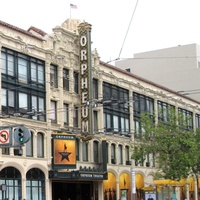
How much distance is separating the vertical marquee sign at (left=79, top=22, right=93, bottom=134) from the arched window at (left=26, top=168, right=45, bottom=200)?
6.86 metres

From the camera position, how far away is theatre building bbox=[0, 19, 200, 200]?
47.6 metres

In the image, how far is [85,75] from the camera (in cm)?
5484

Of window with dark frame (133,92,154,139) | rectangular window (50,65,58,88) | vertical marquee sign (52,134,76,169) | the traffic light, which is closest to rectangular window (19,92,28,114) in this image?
vertical marquee sign (52,134,76,169)

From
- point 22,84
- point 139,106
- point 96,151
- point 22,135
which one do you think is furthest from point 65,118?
point 22,135

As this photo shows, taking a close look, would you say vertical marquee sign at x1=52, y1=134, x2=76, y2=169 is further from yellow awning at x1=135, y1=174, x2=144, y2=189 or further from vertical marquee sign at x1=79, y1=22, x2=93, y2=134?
yellow awning at x1=135, y1=174, x2=144, y2=189

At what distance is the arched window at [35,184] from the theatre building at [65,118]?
0.09 meters

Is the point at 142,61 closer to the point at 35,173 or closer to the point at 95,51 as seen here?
the point at 95,51

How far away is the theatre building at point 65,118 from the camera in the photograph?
47594mm

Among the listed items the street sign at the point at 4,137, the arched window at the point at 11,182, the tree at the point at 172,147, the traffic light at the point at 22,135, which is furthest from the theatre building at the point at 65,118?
the traffic light at the point at 22,135

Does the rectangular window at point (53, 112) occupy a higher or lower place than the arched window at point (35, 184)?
higher

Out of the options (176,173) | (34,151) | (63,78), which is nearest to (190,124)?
(176,173)

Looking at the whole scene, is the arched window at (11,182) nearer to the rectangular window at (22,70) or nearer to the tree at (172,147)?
the rectangular window at (22,70)

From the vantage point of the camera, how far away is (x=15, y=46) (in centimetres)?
4809

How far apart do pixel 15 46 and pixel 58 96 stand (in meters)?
7.25
